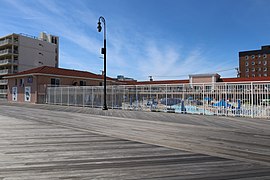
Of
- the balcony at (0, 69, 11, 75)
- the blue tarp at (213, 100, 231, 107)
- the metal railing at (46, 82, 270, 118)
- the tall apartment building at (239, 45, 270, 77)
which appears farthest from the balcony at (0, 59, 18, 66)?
the tall apartment building at (239, 45, 270, 77)

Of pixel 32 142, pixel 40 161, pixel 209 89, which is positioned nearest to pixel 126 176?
pixel 40 161

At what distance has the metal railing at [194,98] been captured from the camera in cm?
1292

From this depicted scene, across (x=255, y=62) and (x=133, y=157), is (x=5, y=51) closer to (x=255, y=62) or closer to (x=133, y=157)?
(x=133, y=157)

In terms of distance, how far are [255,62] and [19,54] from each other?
293 ft

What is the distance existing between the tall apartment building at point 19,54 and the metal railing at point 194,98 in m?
39.1

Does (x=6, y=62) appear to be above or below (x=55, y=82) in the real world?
above

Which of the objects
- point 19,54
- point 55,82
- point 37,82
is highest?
point 19,54

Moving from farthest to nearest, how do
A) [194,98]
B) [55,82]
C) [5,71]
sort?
1. [5,71]
2. [55,82]
3. [194,98]

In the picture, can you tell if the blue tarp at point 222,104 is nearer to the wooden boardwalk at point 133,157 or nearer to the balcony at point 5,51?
the wooden boardwalk at point 133,157

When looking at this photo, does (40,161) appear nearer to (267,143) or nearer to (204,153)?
(204,153)

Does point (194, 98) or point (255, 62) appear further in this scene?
point (255, 62)

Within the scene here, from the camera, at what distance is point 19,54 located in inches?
2137

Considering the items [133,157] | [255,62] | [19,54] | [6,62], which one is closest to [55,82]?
[133,157]

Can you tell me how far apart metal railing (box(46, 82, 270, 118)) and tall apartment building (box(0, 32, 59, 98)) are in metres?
39.1
